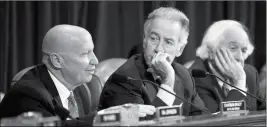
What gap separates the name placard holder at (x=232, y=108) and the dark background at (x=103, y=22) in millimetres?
2013

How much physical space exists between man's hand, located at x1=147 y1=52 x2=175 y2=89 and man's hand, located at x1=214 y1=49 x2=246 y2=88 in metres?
0.65

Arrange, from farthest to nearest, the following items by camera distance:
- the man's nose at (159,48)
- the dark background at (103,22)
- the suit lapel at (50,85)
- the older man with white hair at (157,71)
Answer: the dark background at (103,22) < the man's nose at (159,48) < the older man with white hair at (157,71) < the suit lapel at (50,85)

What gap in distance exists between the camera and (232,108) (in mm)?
2324

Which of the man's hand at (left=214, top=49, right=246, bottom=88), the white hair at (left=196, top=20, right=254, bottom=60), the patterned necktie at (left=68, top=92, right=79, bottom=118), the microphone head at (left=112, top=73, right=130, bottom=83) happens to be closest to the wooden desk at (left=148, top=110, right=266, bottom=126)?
the microphone head at (left=112, top=73, right=130, bottom=83)

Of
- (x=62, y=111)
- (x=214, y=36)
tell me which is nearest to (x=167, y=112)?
(x=62, y=111)

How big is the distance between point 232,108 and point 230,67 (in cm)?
109

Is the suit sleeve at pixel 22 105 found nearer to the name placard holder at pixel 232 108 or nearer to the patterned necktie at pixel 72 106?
the patterned necktie at pixel 72 106

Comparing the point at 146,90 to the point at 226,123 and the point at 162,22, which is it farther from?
the point at 226,123

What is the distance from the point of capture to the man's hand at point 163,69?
9.14ft

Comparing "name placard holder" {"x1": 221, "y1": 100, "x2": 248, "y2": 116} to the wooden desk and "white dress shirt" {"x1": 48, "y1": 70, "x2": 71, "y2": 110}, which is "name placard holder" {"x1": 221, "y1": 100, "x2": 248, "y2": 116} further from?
"white dress shirt" {"x1": 48, "y1": 70, "x2": 71, "y2": 110}

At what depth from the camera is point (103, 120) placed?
186 centimetres

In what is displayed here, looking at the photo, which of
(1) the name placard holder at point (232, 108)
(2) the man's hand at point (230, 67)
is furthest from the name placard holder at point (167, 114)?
(2) the man's hand at point (230, 67)

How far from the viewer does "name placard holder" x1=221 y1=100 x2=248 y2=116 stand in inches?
89.9

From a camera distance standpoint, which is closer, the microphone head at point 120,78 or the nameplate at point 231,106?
the nameplate at point 231,106
